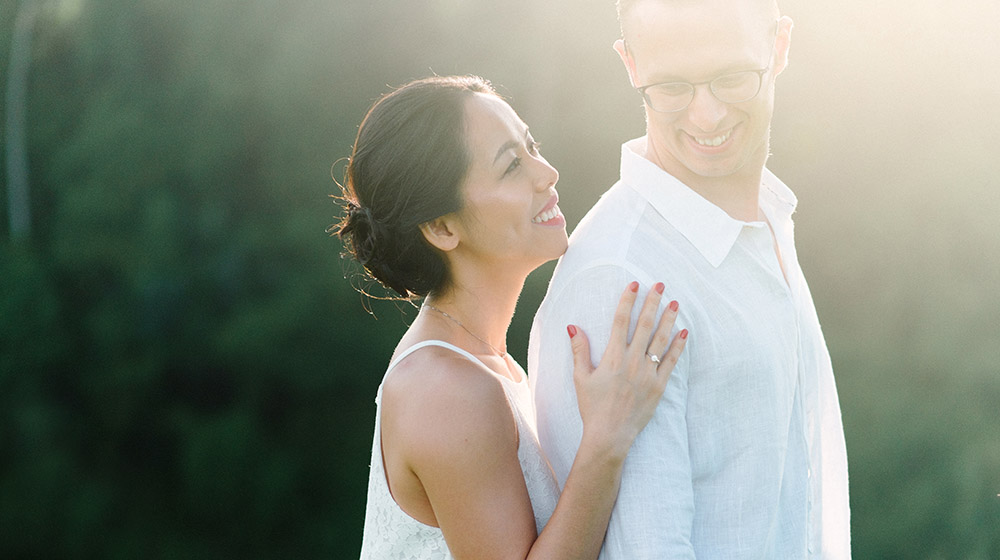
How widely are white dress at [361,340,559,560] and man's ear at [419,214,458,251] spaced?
18 centimetres

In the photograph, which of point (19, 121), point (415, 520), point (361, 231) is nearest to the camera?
point (415, 520)

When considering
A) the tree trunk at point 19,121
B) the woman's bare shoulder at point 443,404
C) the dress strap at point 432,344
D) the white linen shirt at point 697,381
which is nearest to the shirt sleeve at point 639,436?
the white linen shirt at point 697,381

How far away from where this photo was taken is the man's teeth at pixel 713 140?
1.47m

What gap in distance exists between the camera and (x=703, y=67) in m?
1.41

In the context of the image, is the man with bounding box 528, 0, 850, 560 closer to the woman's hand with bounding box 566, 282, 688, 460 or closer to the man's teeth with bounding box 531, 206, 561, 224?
the woman's hand with bounding box 566, 282, 688, 460

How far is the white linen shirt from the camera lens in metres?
1.36

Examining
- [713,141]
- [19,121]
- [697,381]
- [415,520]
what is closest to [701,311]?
[697,381]

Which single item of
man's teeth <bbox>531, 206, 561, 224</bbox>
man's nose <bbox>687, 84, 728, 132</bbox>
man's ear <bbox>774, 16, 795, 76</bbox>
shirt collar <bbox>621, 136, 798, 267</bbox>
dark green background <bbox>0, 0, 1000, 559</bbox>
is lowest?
dark green background <bbox>0, 0, 1000, 559</bbox>

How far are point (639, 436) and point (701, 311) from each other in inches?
7.7

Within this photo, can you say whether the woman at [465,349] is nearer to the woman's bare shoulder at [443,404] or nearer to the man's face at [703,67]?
the woman's bare shoulder at [443,404]

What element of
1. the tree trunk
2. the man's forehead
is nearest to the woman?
the man's forehead

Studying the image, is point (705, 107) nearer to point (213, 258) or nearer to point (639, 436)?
point (639, 436)

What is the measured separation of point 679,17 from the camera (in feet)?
4.55

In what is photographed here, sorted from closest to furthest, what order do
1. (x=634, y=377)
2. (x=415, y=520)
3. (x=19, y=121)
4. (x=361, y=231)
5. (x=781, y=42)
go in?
Answer: 1. (x=634, y=377)
2. (x=781, y=42)
3. (x=415, y=520)
4. (x=361, y=231)
5. (x=19, y=121)
